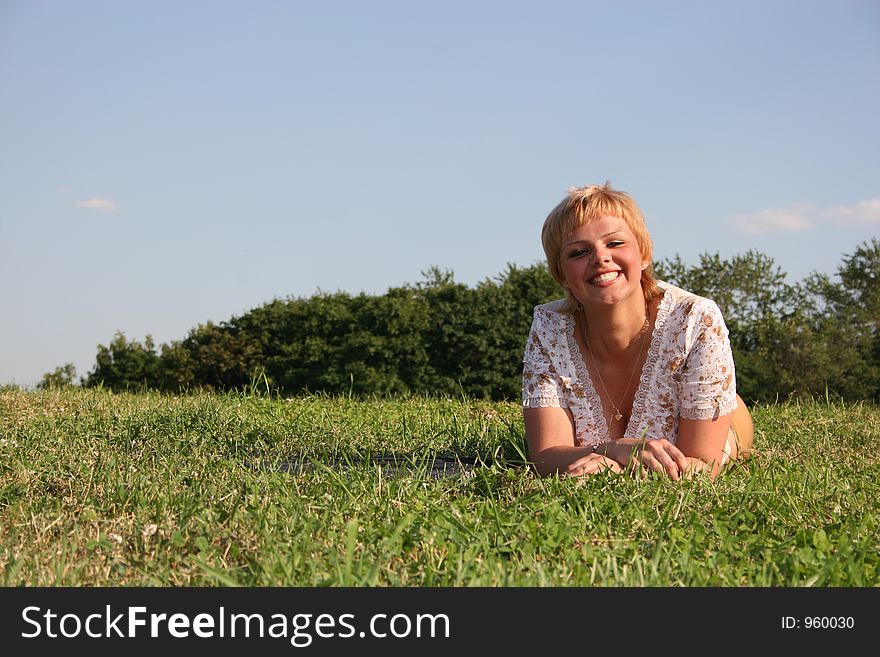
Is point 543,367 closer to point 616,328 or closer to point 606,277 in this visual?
point 616,328

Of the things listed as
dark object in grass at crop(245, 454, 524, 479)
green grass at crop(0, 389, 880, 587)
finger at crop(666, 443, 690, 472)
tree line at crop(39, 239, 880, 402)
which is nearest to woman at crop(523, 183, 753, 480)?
finger at crop(666, 443, 690, 472)

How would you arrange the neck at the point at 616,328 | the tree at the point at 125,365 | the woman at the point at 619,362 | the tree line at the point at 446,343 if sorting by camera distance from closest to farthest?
the woman at the point at 619,362
the neck at the point at 616,328
the tree line at the point at 446,343
the tree at the point at 125,365

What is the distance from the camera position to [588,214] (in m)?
4.52

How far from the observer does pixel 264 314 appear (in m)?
17.8

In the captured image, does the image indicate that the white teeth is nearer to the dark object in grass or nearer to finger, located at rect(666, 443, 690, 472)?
A: finger, located at rect(666, 443, 690, 472)

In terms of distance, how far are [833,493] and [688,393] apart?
89cm

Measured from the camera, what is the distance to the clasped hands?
413cm

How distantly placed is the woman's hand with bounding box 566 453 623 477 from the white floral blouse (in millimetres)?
531

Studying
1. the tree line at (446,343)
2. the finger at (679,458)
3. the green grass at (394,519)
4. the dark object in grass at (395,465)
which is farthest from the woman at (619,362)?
the tree line at (446,343)

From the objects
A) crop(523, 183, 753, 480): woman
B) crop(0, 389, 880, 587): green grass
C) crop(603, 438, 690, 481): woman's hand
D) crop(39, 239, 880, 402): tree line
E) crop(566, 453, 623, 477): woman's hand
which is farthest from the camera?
crop(39, 239, 880, 402): tree line

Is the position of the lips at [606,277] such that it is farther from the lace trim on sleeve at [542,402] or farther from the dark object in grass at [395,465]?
the dark object in grass at [395,465]

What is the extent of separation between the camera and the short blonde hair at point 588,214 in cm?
453

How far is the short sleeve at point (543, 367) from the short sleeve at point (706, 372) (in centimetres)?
65

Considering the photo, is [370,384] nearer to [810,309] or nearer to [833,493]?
[833,493]
